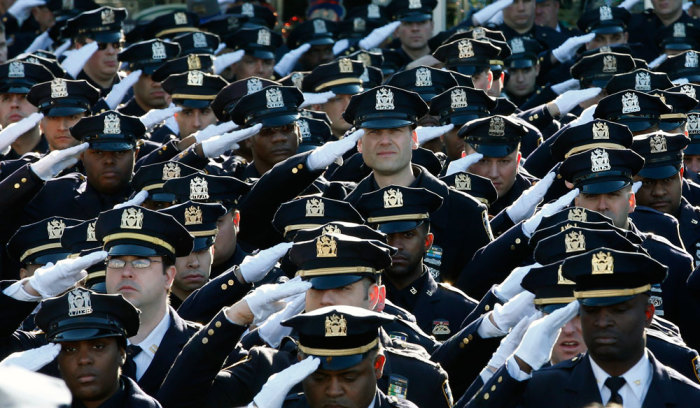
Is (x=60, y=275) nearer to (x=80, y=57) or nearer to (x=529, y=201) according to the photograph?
(x=529, y=201)

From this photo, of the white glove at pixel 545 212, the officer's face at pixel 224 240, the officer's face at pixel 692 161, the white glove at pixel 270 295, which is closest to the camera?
the white glove at pixel 270 295

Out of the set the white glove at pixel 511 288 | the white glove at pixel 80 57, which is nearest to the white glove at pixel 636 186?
the white glove at pixel 511 288

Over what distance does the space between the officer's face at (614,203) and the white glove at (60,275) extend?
2.36 meters

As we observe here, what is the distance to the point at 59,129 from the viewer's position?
9.62 metres

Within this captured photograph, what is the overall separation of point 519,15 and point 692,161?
11.5 ft

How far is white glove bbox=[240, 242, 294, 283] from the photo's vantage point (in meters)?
6.66

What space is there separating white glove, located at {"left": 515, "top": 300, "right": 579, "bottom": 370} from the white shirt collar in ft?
0.61

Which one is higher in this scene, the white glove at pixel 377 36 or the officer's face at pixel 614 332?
the officer's face at pixel 614 332

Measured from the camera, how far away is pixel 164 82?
1030 cm

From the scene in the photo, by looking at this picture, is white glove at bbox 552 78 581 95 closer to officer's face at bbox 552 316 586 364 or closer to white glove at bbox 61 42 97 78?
white glove at bbox 61 42 97 78

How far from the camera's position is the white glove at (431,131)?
9.32 m

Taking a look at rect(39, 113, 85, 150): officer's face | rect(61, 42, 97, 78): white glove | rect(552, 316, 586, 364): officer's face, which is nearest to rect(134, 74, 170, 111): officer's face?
rect(61, 42, 97, 78): white glove

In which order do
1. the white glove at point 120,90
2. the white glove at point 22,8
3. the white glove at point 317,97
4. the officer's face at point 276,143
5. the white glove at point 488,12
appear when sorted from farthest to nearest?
1. the white glove at point 22,8
2. the white glove at point 488,12
3. the white glove at point 120,90
4. the white glove at point 317,97
5. the officer's face at point 276,143

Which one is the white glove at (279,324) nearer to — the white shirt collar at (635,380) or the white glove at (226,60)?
the white shirt collar at (635,380)
